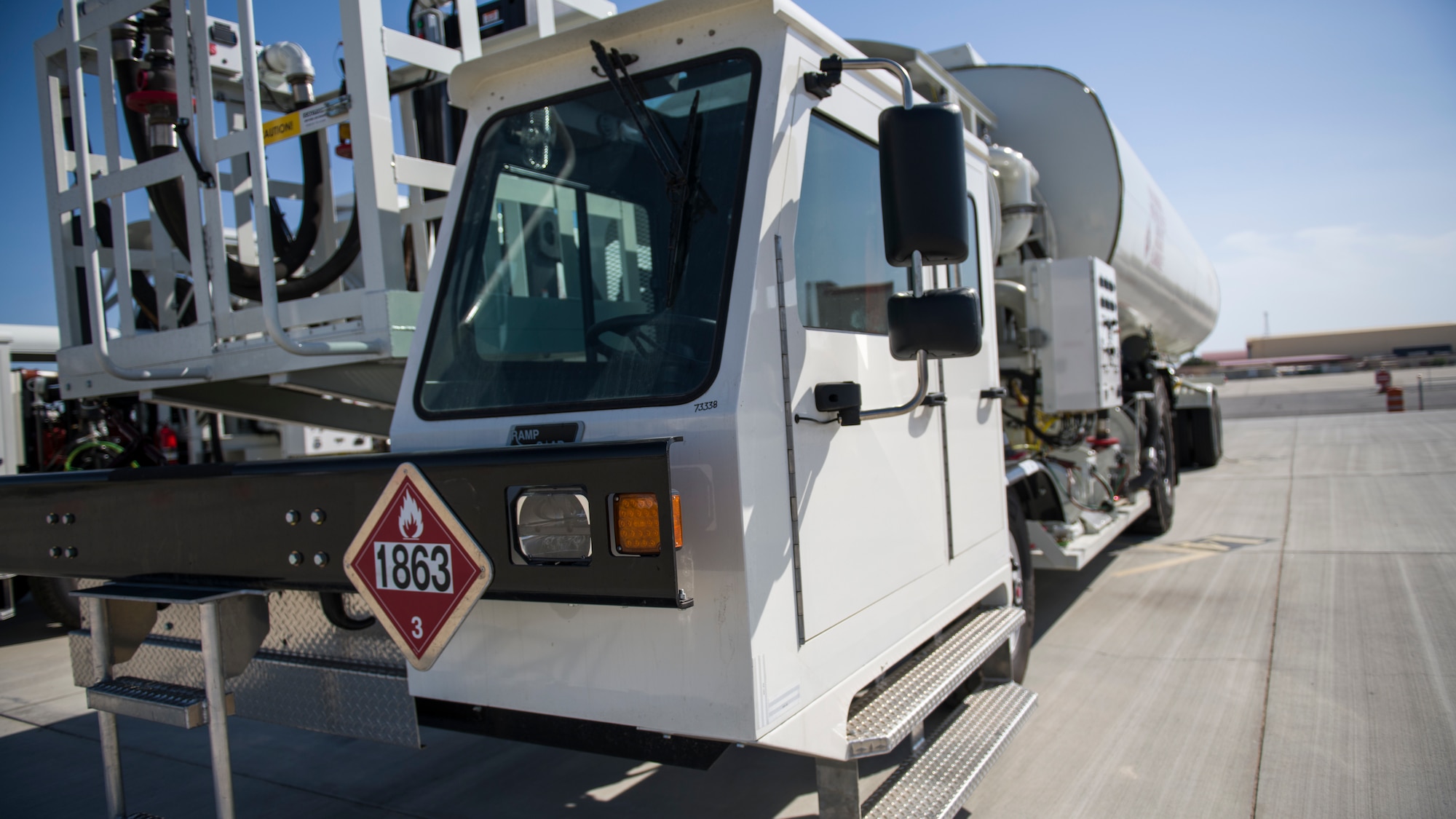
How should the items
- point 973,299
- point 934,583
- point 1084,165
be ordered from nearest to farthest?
1. point 973,299
2. point 934,583
3. point 1084,165

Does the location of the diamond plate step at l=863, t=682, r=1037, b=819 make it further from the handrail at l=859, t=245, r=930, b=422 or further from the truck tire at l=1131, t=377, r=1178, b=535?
the truck tire at l=1131, t=377, r=1178, b=535

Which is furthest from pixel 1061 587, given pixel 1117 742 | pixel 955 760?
pixel 955 760

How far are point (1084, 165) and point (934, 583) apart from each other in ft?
12.6

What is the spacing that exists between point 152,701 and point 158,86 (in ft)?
7.19

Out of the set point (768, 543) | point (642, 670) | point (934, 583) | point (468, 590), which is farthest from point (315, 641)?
point (934, 583)

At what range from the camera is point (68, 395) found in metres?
3.62

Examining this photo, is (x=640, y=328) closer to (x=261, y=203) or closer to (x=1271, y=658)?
(x=261, y=203)

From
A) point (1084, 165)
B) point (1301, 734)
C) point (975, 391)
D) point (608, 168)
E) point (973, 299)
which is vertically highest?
point (1084, 165)

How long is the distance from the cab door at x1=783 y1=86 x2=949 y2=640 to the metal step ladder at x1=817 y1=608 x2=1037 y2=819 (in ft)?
1.00

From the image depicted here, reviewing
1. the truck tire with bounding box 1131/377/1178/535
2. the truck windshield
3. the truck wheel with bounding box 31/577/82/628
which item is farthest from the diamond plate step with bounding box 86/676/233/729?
the truck tire with bounding box 1131/377/1178/535

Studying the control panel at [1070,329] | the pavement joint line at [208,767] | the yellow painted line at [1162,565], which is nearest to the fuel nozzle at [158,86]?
the pavement joint line at [208,767]

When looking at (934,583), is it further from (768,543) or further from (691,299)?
(691,299)

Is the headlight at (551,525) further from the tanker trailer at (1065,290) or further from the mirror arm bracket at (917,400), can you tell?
the tanker trailer at (1065,290)

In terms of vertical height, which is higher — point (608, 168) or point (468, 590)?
point (608, 168)
